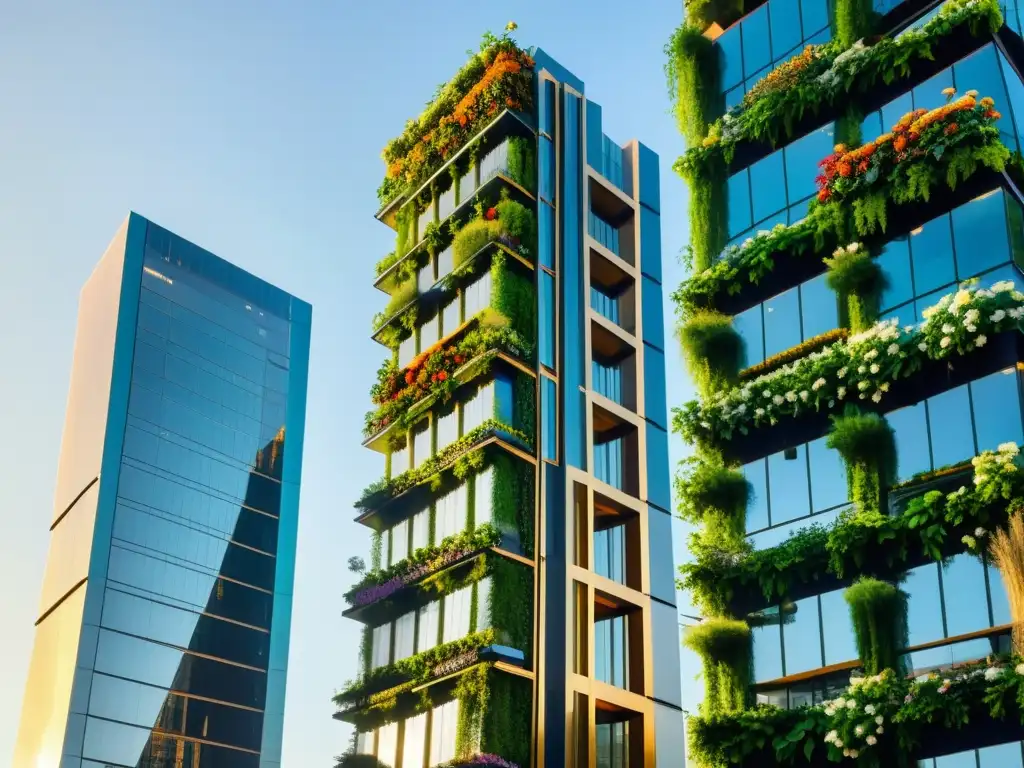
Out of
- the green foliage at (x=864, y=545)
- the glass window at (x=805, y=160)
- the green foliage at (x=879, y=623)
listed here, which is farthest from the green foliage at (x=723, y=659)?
the glass window at (x=805, y=160)

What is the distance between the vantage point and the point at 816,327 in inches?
1259

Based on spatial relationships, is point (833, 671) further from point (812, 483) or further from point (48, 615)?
point (48, 615)

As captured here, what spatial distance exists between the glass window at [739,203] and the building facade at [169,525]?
61.4m

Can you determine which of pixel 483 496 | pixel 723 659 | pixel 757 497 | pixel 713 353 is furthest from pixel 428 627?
pixel 723 659

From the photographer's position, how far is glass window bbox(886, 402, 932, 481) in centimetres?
2852

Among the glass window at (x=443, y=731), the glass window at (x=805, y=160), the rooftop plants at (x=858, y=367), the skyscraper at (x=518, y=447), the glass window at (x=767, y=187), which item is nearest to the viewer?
the rooftop plants at (x=858, y=367)

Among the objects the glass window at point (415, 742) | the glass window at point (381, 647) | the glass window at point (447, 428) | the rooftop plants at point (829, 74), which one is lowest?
the glass window at point (415, 742)

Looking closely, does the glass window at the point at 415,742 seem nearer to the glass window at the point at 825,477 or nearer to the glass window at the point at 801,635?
the glass window at the point at 801,635

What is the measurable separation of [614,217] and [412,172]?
755cm

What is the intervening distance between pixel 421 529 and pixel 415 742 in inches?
271

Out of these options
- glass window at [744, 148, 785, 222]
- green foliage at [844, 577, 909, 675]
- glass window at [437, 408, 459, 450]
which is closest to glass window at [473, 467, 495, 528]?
glass window at [437, 408, 459, 450]

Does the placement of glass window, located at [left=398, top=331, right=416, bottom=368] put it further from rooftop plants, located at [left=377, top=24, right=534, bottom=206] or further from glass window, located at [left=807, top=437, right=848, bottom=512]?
glass window, located at [left=807, top=437, right=848, bottom=512]

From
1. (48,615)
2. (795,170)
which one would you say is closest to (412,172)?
(795,170)

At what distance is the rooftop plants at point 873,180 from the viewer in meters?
29.7
